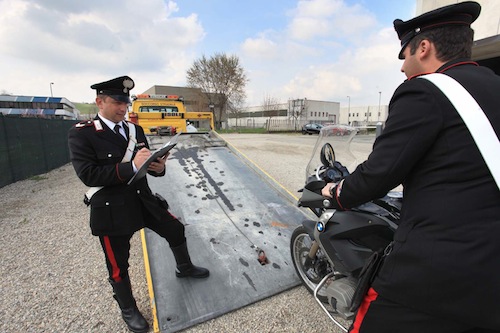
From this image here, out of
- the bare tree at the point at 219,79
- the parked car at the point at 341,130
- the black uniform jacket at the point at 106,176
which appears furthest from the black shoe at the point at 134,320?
the bare tree at the point at 219,79

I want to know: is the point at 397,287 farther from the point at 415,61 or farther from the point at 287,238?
the point at 287,238

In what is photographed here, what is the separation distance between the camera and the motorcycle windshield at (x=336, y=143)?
2.48 m

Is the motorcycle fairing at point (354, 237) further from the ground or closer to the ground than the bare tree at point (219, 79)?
closer to the ground

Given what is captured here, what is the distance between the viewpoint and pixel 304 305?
7.85 ft

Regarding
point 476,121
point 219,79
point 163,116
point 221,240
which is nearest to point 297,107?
point 219,79

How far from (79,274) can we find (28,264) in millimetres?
777

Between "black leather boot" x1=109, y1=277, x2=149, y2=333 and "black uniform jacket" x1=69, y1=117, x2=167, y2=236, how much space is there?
0.45 meters

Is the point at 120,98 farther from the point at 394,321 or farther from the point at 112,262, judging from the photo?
the point at 394,321

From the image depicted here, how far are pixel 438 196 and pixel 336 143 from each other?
1.57 metres

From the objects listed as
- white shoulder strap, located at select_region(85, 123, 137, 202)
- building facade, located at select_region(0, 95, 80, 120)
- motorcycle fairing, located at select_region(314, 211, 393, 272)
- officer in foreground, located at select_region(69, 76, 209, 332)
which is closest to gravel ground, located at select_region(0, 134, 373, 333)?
officer in foreground, located at select_region(69, 76, 209, 332)

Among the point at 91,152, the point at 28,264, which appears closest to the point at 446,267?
the point at 91,152

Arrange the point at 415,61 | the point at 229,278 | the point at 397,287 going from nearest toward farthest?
the point at 397,287, the point at 415,61, the point at 229,278

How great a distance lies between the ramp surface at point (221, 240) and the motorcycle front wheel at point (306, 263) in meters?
0.15

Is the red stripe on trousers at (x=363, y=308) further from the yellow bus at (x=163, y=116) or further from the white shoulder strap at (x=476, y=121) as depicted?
the yellow bus at (x=163, y=116)
